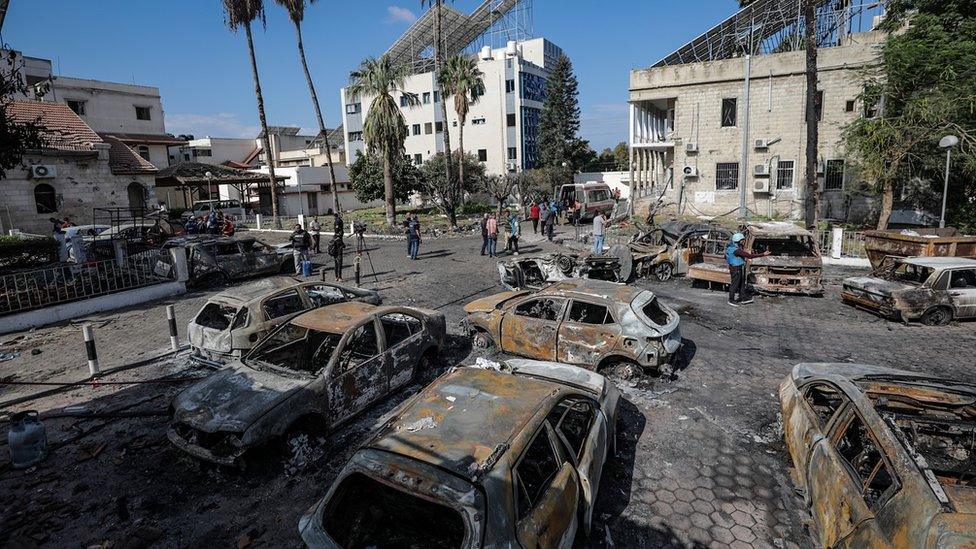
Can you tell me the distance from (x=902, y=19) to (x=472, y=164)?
28.8m

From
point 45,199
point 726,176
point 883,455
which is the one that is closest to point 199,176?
point 45,199

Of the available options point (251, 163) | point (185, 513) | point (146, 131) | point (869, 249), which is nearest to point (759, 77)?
point (869, 249)

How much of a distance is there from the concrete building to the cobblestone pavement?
18.0m

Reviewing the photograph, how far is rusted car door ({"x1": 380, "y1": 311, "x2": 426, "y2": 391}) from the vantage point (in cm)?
742

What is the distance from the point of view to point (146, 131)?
44406 millimetres

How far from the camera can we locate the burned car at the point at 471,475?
11.2 feet

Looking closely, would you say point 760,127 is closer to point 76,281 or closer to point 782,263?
point 782,263

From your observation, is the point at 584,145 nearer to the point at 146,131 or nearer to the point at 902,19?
the point at 902,19

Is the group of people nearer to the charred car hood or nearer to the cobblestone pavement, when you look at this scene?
the cobblestone pavement

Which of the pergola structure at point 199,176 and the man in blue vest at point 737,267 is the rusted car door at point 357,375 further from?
the pergola structure at point 199,176

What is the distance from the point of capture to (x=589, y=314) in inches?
319

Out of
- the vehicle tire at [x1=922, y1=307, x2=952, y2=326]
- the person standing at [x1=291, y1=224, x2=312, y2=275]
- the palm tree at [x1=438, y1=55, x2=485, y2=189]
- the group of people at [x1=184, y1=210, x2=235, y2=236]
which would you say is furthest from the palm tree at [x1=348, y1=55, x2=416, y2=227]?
the vehicle tire at [x1=922, y1=307, x2=952, y2=326]

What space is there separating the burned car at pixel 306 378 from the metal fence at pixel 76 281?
9.26 meters

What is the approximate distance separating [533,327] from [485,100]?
4680cm
